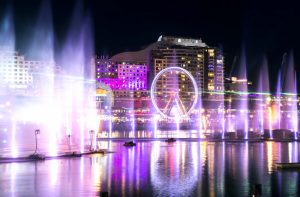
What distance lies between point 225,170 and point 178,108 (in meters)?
63.9

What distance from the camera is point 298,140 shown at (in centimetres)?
4178

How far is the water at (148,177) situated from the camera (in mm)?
14883

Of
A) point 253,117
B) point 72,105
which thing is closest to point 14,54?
point 72,105

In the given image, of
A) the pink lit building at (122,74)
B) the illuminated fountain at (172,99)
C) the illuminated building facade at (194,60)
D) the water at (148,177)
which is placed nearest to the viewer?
the water at (148,177)

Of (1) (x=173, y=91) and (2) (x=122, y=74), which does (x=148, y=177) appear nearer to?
(1) (x=173, y=91)

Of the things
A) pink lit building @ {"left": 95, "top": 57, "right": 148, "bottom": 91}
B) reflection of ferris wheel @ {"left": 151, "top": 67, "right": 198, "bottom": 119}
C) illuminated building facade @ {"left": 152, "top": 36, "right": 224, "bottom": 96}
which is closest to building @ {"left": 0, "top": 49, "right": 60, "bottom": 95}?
reflection of ferris wheel @ {"left": 151, "top": 67, "right": 198, "bottom": 119}

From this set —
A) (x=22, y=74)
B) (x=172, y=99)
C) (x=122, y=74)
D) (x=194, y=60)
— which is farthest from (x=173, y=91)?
(x=22, y=74)

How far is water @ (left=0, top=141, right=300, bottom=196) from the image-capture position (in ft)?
48.8

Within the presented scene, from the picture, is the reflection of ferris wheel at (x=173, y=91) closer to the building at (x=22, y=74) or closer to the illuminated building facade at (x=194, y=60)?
the illuminated building facade at (x=194, y=60)

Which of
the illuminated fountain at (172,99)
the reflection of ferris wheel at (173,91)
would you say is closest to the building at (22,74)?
the illuminated fountain at (172,99)

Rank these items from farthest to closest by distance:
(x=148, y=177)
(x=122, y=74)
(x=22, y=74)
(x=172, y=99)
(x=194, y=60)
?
(x=194, y=60) < (x=122, y=74) < (x=172, y=99) < (x=22, y=74) < (x=148, y=177)

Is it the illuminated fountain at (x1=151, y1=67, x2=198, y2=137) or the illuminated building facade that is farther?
the illuminated building facade

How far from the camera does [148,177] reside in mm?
17766

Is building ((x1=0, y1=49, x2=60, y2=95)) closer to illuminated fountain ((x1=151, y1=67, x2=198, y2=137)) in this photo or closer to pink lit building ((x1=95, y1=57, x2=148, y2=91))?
illuminated fountain ((x1=151, y1=67, x2=198, y2=137))
